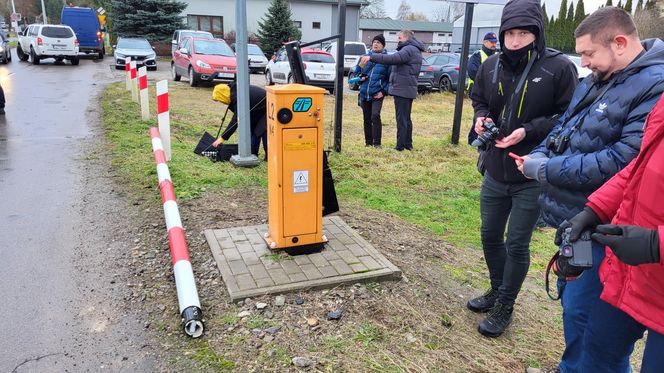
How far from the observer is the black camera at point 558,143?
2561 millimetres

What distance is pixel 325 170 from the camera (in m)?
4.39

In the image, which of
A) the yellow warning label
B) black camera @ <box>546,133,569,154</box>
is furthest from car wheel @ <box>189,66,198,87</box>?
black camera @ <box>546,133,569,154</box>

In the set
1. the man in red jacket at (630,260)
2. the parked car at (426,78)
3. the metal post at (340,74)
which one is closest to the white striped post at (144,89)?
the metal post at (340,74)

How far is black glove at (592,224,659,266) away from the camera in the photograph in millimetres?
1691

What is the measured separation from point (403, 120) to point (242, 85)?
322cm

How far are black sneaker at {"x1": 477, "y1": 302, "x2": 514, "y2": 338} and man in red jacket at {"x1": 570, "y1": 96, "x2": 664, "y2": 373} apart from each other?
104 cm

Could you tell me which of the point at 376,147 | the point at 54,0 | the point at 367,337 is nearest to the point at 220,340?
the point at 367,337

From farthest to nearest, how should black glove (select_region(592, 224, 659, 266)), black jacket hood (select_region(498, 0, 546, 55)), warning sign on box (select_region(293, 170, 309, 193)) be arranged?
warning sign on box (select_region(293, 170, 309, 193))
black jacket hood (select_region(498, 0, 546, 55))
black glove (select_region(592, 224, 659, 266))

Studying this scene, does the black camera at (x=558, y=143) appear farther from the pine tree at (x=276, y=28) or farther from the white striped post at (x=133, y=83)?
the pine tree at (x=276, y=28)

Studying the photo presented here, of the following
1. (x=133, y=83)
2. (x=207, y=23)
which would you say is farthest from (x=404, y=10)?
(x=133, y=83)

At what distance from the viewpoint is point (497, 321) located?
133 inches

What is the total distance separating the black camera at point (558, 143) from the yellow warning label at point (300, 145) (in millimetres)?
1843

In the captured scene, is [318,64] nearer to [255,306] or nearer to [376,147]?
[376,147]

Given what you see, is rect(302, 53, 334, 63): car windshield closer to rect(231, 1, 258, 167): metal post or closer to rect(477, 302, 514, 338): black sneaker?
rect(231, 1, 258, 167): metal post
